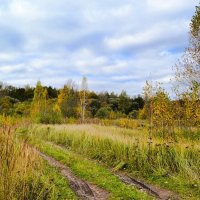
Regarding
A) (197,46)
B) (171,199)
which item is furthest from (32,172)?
(197,46)

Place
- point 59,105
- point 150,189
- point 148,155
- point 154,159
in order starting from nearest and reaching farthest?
point 150,189 → point 154,159 → point 148,155 → point 59,105

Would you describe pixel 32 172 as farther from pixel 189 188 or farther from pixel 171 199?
pixel 189 188

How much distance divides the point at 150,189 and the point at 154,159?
6.19ft

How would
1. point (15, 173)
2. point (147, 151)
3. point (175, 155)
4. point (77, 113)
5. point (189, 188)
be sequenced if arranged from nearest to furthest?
point (15, 173)
point (189, 188)
point (175, 155)
point (147, 151)
point (77, 113)

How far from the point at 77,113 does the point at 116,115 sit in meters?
4.94

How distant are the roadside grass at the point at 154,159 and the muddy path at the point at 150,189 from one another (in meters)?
0.22

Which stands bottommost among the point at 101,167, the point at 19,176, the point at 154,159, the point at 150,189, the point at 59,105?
the point at 150,189

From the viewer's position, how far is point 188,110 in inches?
659

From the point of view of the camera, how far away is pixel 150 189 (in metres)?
8.24

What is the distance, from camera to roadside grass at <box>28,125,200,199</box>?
8.35 m

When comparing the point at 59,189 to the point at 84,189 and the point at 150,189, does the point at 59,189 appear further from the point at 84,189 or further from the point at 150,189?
the point at 150,189

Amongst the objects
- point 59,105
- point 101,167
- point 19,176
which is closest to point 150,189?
point 101,167

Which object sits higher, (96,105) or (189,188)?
(96,105)

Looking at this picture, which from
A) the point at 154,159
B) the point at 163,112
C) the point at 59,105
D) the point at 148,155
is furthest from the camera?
the point at 59,105
